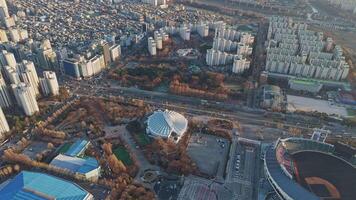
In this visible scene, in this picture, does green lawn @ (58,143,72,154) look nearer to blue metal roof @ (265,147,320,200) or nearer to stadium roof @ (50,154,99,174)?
stadium roof @ (50,154,99,174)

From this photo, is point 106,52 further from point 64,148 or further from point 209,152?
point 209,152

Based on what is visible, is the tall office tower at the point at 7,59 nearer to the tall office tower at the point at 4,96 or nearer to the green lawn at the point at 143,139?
the tall office tower at the point at 4,96

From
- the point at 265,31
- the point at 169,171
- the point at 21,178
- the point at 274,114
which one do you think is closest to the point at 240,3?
the point at 265,31

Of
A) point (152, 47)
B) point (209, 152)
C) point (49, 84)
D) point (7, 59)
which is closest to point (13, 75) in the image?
point (49, 84)

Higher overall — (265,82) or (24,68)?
(24,68)

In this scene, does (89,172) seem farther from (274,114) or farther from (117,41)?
(117,41)
